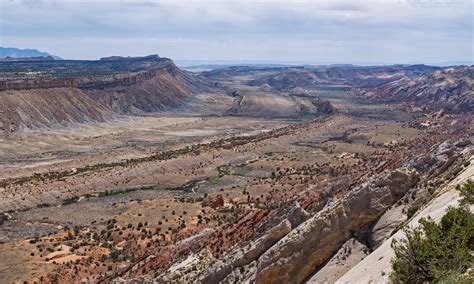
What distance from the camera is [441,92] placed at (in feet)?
512

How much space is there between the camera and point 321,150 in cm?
8638

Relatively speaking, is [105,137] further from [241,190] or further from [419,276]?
[419,276]

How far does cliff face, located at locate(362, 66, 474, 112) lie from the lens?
137 m

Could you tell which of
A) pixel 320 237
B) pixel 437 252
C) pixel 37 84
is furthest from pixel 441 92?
pixel 437 252

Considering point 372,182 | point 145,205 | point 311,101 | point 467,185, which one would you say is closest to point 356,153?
point 145,205

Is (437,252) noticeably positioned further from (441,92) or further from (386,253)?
(441,92)

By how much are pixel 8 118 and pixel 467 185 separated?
101 meters

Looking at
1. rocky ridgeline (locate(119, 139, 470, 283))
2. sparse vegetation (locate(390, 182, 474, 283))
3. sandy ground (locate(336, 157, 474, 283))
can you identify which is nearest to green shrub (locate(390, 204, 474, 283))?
sparse vegetation (locate(390, 182, 474, 283))

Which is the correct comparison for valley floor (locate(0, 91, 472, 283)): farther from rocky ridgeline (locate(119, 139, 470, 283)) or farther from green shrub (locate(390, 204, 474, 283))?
green shrub (locate(390, 204, 474, 283))

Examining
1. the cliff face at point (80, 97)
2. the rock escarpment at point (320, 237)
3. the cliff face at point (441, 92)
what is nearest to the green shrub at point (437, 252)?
the rock escarpment at point (320, 237)

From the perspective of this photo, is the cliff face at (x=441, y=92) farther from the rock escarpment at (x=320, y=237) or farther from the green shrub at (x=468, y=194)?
the green shrub at (x=468, y=194)

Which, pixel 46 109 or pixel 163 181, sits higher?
pixel 46 109

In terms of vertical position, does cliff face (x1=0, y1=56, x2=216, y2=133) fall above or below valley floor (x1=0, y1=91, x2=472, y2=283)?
above

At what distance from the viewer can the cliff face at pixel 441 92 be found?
13707 centimetres
